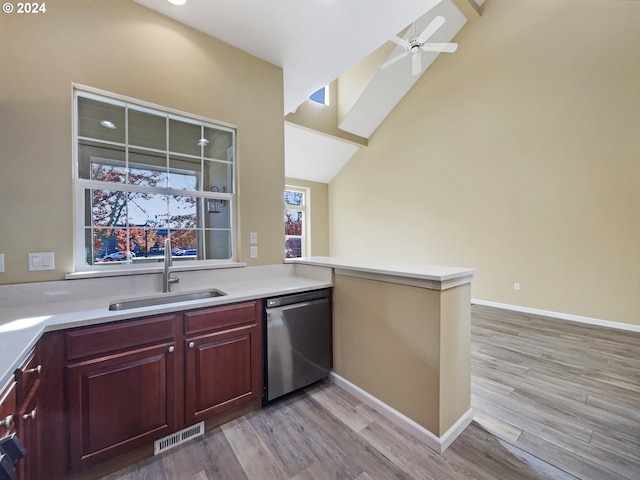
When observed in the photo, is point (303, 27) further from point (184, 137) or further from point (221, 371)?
point (221, 371)

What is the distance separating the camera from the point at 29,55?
5.49 feet

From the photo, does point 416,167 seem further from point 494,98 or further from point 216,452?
point 216,452

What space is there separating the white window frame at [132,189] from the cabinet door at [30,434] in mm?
967

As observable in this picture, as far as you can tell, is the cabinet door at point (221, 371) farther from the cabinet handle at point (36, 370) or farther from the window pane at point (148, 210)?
the window pane at point (148, 210)

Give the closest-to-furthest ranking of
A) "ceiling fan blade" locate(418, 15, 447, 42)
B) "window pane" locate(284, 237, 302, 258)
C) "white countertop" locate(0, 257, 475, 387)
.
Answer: "white countertop" locate(0, 257, 475, 387) < "ceiling fan blade" locate(418, 15, 447, 42) < "window pane" locate(284, 237, 302, 258)

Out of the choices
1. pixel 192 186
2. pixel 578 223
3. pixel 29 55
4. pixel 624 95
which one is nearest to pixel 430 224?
pixel 578 223

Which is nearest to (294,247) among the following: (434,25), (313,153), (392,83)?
(313,153)

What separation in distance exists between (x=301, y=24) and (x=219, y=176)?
4.95 ft

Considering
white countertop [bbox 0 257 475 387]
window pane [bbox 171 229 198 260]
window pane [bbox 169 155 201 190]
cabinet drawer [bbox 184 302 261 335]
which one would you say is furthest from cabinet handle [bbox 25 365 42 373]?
window pane [bbox 169 155 201 190]

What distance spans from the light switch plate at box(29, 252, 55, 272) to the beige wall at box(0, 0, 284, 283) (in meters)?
0.03

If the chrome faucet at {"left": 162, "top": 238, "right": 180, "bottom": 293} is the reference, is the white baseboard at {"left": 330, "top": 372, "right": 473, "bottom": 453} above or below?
below

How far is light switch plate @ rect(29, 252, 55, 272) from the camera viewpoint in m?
1.67

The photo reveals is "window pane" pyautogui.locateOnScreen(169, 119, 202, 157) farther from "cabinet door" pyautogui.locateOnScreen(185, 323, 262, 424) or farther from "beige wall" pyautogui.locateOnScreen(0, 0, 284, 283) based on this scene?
"cabinet door" pyautogui.locateOnScreen(185, 323, 262, 424)

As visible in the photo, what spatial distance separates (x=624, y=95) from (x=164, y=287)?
18.4 feet
